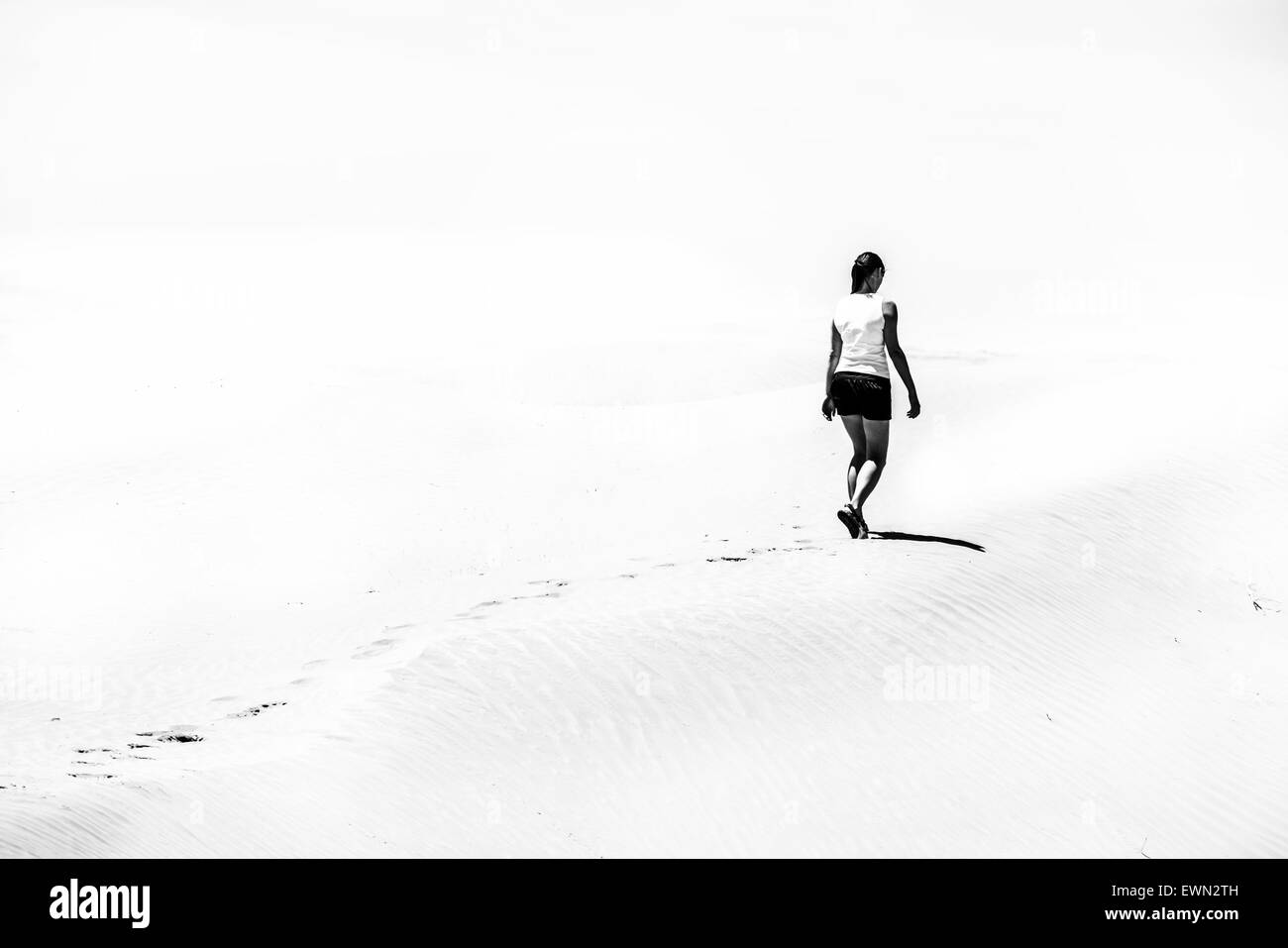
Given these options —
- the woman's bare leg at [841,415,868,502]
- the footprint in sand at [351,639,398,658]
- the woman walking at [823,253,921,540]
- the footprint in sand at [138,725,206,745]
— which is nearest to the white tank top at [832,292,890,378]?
the woman walking at [823,253,921,540]

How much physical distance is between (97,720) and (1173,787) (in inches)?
292

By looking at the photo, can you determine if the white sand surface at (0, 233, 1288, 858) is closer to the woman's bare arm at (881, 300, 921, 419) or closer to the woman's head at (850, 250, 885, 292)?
the woman's bare arm at (881, 300, 921, 419)

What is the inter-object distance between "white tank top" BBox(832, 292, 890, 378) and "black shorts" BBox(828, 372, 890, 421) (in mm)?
57

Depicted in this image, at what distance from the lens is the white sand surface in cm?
723

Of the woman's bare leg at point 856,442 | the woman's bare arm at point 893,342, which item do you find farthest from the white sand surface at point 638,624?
the woman's bare arm at point 893,342

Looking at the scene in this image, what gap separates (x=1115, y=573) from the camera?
10.4 m

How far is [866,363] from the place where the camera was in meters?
10.3

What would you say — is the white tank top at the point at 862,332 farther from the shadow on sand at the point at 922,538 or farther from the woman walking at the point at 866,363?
the shadow on sand at the point at 922,538

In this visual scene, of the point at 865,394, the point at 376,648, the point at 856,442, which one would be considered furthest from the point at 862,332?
the point at 376,648

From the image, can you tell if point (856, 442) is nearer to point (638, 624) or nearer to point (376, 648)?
point (638, 624)

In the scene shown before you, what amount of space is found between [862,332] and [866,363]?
0.24 m

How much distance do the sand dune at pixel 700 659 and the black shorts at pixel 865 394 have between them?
1.12 metres

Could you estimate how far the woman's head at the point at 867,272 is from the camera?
10.1 metres
